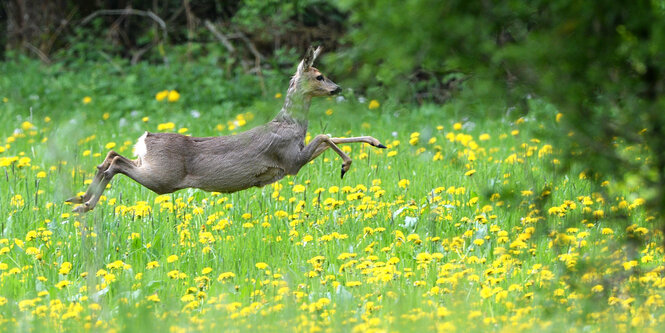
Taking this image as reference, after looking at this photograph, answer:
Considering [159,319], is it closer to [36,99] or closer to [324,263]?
[324,263]

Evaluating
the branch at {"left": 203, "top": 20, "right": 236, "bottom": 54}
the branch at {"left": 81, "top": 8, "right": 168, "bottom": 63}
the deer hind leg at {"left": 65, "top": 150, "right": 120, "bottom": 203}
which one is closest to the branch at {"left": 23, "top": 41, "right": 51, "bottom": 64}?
the branch at {"left": 81, "top": 8, "right": 168, "bottom": 63}

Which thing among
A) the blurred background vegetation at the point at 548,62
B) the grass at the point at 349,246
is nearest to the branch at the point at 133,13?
the grass at the point at 349,246

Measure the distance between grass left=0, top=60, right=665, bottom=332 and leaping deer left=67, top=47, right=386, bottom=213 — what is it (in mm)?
220

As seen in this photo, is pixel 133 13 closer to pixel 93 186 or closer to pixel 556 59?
pixel 93 186

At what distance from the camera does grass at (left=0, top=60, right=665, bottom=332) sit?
13.3 ft

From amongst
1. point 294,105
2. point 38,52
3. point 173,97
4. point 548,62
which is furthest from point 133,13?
point 548,62

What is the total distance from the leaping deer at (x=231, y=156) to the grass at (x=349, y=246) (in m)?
0.22

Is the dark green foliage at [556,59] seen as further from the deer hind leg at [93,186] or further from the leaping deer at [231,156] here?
the deer hind leg at [93,186]

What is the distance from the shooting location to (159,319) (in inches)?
164

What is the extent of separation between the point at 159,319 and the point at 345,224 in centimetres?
215

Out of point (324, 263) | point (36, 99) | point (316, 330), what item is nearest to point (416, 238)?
point (324, 263)

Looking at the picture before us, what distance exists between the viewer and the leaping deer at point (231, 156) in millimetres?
5938

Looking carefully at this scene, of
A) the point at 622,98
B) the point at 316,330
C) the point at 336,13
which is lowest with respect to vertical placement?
the point at 316,330

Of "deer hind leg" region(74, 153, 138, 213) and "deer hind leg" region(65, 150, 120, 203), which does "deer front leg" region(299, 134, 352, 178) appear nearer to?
"deer hind leg" region(74, 153, 138, 213)
